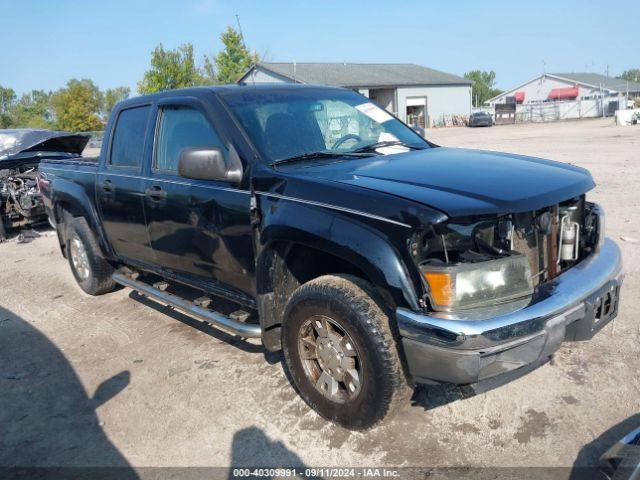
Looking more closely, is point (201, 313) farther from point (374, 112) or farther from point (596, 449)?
point (596, 449)

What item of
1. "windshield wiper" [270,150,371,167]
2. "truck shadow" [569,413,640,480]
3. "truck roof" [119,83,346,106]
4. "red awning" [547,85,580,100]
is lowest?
"truck shadow" [569,413,640,480]

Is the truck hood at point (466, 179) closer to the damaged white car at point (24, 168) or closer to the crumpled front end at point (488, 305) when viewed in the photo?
the crumpled front end at point (488, 305)

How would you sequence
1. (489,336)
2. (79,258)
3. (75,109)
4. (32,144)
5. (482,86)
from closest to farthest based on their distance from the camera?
(489,336), (79,258), (32,144), (75,109), (482,86)

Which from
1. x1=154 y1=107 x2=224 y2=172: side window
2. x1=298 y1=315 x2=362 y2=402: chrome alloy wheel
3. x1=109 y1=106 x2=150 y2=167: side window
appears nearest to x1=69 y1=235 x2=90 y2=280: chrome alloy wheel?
x1=109 y1=106 x2=150 y2=167: side window

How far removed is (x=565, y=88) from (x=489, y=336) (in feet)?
253

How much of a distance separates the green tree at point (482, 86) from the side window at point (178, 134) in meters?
116

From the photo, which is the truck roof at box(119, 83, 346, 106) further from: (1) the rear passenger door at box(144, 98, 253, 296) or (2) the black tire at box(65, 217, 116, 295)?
(2) the black tire at box(65, 217, 116, 295)

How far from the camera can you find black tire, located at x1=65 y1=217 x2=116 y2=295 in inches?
218

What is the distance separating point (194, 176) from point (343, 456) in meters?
1.85

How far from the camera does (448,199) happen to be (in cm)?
261

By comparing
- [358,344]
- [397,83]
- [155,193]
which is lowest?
[358,344]

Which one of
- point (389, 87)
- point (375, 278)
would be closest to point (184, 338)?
point (375, 278)

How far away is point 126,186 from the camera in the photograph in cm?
454

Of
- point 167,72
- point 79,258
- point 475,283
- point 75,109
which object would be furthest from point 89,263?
point 75,109
